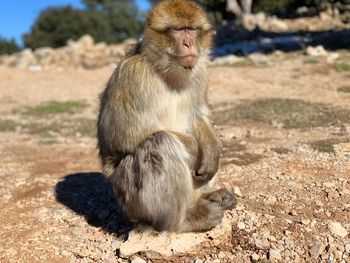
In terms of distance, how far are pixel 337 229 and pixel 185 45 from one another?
1.79m

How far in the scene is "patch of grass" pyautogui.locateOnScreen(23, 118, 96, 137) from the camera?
365 inches

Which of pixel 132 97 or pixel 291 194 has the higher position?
pixel 132 97

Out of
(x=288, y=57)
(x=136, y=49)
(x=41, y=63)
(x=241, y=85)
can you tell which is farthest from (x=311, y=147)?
(x=41, y=63)

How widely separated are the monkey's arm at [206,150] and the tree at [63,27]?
41001 millimetres

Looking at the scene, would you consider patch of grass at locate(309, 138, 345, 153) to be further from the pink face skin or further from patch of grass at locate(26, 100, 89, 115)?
patch of grass at locate(26, 100, 89, 115)

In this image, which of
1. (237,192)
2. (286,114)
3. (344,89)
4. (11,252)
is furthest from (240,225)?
(344,89)

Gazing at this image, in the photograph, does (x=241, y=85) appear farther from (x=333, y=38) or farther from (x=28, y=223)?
(x=28, y=223)

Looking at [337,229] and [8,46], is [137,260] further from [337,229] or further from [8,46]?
[8,46]

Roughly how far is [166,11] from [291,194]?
1.94 m

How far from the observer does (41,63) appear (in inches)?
763

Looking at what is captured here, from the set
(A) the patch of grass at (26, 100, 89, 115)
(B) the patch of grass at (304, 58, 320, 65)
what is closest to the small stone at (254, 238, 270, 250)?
(A) the patch of grass at (26, 100, 89, 115)

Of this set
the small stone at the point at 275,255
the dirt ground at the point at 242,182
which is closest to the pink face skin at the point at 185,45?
the dirt ground at the point at 242,182

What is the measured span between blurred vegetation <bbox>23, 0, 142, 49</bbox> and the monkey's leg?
136 ft

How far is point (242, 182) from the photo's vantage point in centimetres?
513
